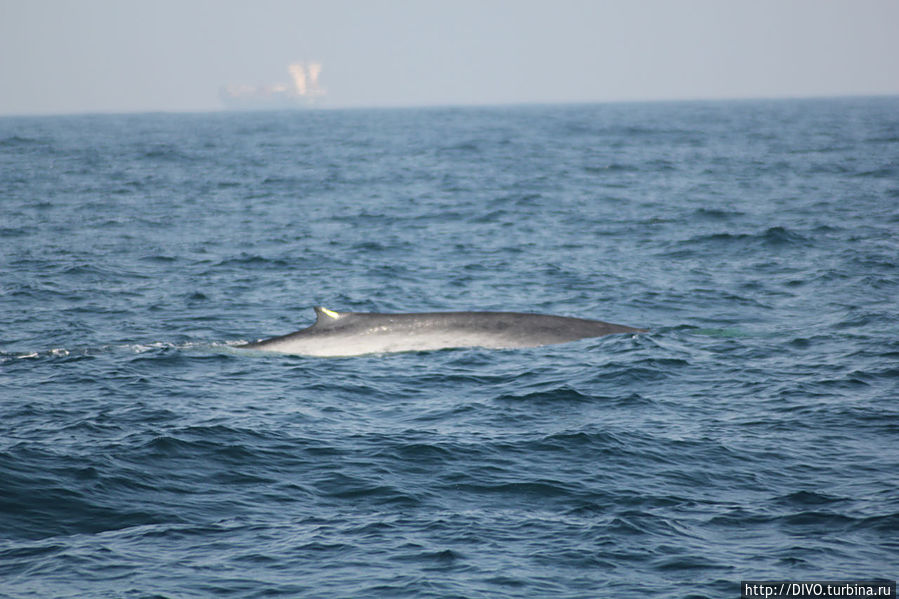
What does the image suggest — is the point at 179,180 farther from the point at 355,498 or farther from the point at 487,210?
the point at 355,498

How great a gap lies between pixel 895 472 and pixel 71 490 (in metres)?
11.2

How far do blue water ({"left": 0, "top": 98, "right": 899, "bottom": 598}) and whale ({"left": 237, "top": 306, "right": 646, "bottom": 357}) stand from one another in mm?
312

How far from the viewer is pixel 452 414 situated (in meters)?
17.6

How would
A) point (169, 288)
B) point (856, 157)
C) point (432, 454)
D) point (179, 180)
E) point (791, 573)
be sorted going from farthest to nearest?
point (856, 157)
point (179, 180)
point (169, 288)
point (432, 454)
point (791, 573)

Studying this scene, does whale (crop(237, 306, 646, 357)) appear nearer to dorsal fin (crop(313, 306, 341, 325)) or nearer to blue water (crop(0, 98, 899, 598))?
dorsal fin (crop(313, 306, 341, 325))

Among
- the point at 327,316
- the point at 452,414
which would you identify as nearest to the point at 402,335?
the point at 327,316

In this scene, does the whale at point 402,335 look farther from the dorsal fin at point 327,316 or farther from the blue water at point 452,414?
the blue water at point 452,414

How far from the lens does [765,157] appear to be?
69.9 metres

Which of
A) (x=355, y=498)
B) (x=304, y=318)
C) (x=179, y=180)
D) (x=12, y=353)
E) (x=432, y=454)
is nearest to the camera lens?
(x=355, y=498)

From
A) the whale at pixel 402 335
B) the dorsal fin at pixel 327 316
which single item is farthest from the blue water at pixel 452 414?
the dorsal fin at pixel 327 316

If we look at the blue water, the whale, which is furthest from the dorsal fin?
the blue water

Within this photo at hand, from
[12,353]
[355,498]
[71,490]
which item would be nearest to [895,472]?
[355,498]

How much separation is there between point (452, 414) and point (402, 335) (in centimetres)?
364

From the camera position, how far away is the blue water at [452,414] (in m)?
11.8
